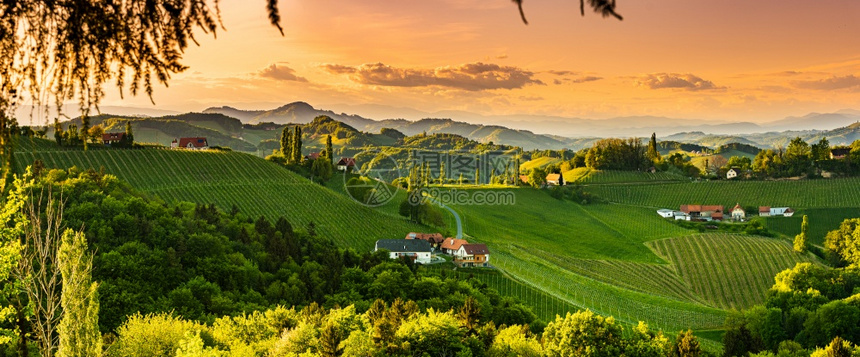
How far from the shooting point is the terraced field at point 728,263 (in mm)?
80531

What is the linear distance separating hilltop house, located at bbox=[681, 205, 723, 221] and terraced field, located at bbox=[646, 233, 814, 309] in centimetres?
2185

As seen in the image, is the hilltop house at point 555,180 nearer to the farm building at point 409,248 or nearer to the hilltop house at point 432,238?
the hilltop house at point 432,238

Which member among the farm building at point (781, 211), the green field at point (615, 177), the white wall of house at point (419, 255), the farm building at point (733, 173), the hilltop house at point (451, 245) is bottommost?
the white wall of house at point (419, 255)

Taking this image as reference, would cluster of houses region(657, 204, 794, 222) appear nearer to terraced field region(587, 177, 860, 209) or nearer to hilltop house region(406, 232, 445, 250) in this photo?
terraced field region(587, 177, 860, 209)

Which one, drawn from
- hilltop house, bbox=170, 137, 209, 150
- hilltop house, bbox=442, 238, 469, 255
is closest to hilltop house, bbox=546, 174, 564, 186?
hilltop house, bbox=442, 238, 469, 255

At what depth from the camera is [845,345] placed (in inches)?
1623

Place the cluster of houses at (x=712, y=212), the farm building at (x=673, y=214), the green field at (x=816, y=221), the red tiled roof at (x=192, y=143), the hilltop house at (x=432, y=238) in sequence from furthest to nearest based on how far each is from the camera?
the red tiled roof at (x=192, y=143), the farm building at (x=673, y=214), the cluster of houses at (x=712, y=212), the green field at (x=816, y=221), the hilltop house at (x=432, y=238)

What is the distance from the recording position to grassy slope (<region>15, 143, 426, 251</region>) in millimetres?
89250

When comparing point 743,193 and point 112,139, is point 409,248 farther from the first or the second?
point 743,193

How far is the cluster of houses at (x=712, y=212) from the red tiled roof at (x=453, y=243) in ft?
232

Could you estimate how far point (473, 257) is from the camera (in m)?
80.1

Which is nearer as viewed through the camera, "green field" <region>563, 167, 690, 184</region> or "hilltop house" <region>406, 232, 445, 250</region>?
"hilltop house" <region>406, 232, 445, 250</region>

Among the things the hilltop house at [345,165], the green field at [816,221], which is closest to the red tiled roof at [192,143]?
the hilltop house at [345,165]

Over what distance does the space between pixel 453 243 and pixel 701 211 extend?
79.2m
